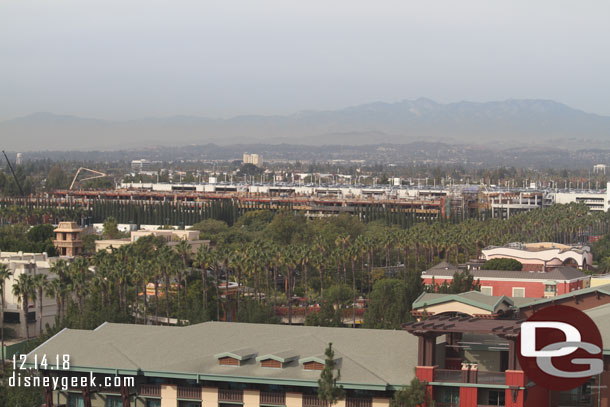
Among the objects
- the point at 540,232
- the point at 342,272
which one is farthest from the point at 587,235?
the point at 342,272

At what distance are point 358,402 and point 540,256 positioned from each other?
64.6 m

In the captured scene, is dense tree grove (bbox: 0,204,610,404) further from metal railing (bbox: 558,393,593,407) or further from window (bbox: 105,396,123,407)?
metal railing (bbox: 558,393,593,407)

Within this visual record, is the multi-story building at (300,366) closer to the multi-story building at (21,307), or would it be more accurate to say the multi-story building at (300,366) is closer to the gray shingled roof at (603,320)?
the gray shingled roof at (603,320)

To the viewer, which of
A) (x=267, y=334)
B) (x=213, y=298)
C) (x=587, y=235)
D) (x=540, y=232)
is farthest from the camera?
(x=587, y=235)

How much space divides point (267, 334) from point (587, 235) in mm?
130316

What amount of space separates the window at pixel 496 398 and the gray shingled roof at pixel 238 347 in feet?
9.51

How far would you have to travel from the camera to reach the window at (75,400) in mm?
44062

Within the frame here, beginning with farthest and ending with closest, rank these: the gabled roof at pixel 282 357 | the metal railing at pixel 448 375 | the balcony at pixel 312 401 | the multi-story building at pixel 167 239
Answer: the multi-story building at pixel 167 239
the gabled roof at pixel 282 357
the balcony at pixel 312 401
the metal railing at pixel 448 375

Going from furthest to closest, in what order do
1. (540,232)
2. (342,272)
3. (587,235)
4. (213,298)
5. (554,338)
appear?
1. (587,235)
2. (540,232)
3. (342,272)
4. (213,298)
5. (554,338)

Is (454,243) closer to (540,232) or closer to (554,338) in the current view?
(540,232)

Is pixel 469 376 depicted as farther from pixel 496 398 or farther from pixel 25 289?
pixel 25 289

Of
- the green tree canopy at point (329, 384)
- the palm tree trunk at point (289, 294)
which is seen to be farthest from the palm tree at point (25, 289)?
the green tree canopy at point (329, 384)

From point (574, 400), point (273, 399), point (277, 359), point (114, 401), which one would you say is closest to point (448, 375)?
point (574, 400)

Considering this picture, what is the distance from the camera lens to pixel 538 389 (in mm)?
40375
